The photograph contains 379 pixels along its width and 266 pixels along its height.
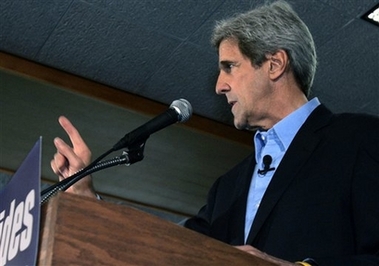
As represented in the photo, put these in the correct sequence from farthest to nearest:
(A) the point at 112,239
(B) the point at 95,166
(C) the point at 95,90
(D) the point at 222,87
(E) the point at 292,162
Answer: (C) the point at 95,90 → (D) the point at 222,87 → (E) the point at 292,162 → (B) the point at 95,166 → (A) the point at 112,239

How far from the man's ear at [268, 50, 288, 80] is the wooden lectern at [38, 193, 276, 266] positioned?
0.92 metres

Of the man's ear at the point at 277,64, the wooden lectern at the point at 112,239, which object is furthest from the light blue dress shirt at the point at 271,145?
the wooden lectern at the point at 112,239

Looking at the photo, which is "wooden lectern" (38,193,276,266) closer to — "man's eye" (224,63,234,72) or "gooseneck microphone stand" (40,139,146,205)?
"gooseneck microphone stand" (40,139,146,205)

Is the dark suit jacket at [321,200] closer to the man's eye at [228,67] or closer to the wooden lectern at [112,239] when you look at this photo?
the man's eye at [228,67]

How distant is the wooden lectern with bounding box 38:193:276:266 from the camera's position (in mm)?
785

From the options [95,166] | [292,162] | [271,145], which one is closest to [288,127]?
[271,145]

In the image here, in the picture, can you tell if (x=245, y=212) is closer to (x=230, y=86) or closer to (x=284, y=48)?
(x=230, y=86)

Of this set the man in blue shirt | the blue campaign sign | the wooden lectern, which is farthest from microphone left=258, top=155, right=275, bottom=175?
the blue campaign sign

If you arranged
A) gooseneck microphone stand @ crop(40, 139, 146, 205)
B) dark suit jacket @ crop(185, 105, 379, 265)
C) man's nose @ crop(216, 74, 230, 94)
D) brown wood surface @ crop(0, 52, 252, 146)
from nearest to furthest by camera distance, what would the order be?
gooseneck microphone stand @ crop(40, 139, 146, 205), dark suit jacket @ crop(185, 105, 379, 265), man's nose @ crop(216, 74, 230, 94), brown wood surface @ crop(0, 52, 252, 146)

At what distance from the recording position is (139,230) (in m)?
0.85

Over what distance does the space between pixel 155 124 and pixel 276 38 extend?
549 millimetres

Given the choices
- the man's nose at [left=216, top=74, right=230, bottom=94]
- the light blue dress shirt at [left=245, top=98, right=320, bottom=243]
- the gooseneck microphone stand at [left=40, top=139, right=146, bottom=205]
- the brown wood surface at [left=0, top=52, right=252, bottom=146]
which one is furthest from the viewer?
the brown wood surface at [left=0, top=52, right=252, bottom=146]

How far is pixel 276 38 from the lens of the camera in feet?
5.84

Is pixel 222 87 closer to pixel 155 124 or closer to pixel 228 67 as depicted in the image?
pixel 228 67
